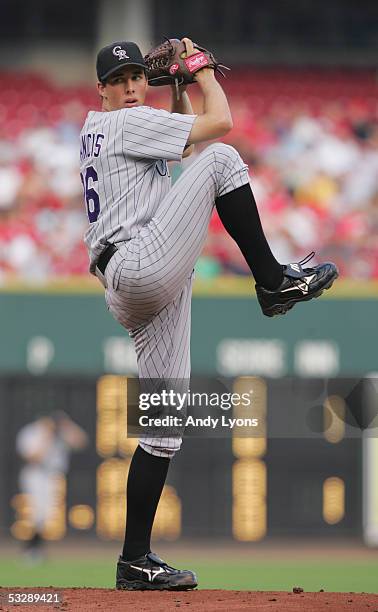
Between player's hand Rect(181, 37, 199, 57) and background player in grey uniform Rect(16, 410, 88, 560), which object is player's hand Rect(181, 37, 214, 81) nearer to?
player's hand Rect(181, 37, 199, 57)

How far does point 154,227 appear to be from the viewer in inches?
147

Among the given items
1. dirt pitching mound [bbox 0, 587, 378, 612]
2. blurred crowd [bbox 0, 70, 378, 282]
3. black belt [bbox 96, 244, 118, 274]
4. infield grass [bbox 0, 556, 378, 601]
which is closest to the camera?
dirt pitching mound [bbox 0, 587, 378, 612]

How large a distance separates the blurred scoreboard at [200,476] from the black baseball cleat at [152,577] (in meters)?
4.70

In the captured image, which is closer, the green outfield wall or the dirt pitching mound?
the dirt pitching mound

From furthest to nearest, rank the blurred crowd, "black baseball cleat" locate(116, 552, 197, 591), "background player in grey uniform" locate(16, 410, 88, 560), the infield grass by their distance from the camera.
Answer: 1. the blurred crowd
2. "background player in grey uniform" locate(16, 410, 88, 560)
3. the infield grass
4. "black baseball cleat" locate(116, 552, 197, 591)

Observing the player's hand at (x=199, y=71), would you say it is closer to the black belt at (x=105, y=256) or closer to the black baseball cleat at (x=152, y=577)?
the black belt at (x=105, y=256)

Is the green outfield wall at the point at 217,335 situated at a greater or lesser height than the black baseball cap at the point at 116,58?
greater

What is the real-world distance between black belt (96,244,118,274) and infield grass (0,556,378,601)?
4.99 meters

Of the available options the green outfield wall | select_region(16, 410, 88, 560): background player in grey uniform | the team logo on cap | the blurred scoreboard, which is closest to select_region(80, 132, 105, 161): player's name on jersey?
the team logo on cap

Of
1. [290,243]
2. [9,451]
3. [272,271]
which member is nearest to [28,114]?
[290,243]

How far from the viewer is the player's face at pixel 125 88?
3.84m

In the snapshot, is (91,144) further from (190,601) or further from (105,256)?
(190,601)

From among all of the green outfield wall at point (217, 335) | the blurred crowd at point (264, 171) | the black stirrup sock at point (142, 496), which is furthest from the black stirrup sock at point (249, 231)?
the blurred crowd at point (264, 171)

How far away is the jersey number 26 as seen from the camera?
3.85m
